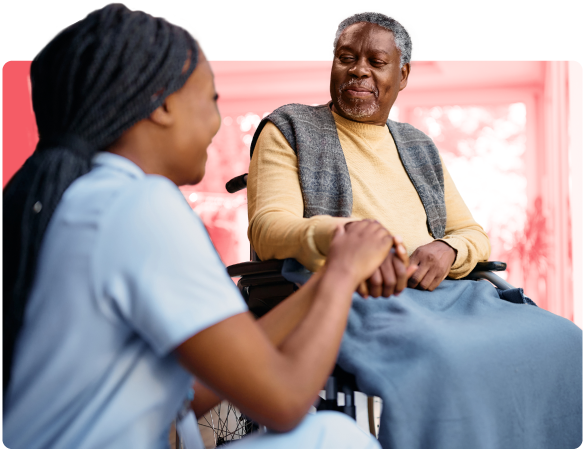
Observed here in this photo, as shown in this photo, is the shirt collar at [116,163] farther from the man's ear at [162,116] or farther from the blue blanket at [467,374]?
the blue blanket at [467,374]

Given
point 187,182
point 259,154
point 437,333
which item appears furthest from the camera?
point 259,154

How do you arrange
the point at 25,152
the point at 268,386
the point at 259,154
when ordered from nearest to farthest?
the point at 268,386 → the point at 259,154 → the point at 25,152

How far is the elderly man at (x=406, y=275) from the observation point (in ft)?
3.48

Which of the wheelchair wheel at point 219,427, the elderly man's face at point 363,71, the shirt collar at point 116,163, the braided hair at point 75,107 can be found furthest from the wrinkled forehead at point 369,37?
the wheelchair wheel at point 219,427

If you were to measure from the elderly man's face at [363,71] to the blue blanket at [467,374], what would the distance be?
70 centimetres

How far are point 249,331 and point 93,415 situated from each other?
0.74 feet

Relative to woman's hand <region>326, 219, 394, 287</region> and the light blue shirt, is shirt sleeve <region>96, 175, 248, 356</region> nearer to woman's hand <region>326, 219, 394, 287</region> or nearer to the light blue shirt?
the light blue shirt

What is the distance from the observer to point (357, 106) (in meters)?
1.78

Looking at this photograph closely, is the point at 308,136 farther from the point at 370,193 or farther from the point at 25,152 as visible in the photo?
the point at 25,152

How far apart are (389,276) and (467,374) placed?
28 centimetres

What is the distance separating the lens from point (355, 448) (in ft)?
2.57

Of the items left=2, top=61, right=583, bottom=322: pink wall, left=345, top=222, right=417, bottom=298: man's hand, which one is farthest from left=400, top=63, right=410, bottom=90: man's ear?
left=2, top=61, right=583, bottom=322: pink wall

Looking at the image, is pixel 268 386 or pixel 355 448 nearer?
pixel 268 386

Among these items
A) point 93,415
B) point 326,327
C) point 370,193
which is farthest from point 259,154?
point 93,415
